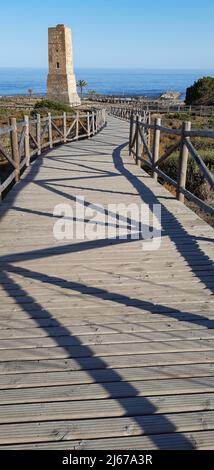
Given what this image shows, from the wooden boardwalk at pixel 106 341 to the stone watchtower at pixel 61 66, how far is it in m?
56.0

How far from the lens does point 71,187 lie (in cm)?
780

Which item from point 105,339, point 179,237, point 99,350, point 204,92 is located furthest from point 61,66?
point 99,350

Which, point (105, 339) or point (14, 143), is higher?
point (14, 143)

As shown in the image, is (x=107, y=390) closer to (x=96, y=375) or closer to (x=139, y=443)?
(x=96, y=375)

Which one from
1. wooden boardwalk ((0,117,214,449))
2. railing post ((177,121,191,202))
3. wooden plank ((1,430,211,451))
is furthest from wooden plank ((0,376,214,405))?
railing post ((177,121,191,202))

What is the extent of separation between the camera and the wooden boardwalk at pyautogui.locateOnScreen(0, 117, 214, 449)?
7.12ft

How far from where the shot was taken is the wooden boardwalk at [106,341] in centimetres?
217

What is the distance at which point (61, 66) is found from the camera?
193 ft

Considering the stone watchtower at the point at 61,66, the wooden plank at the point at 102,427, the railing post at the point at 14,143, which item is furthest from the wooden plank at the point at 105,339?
the stone watchtower at the point at 61,66

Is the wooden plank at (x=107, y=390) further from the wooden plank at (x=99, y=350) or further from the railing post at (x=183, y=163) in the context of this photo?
the railing post at (x=183, y=163)

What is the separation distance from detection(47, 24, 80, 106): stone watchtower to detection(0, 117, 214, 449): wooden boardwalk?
5600cm

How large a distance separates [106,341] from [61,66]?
202ft

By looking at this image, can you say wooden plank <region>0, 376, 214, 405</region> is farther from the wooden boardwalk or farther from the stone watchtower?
the stone watchtower

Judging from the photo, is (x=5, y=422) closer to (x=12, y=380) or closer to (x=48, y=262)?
(x=12, y=380)
